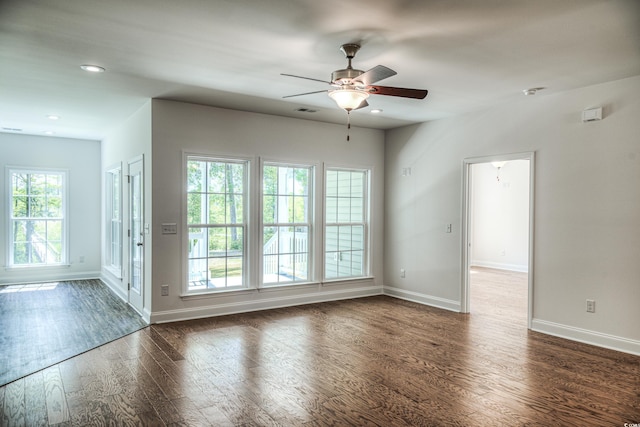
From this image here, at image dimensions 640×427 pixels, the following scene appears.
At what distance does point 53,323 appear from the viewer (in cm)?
504

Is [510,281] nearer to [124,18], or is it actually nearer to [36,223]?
[124,18]

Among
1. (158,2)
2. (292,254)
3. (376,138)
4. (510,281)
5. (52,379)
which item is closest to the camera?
(158,2)

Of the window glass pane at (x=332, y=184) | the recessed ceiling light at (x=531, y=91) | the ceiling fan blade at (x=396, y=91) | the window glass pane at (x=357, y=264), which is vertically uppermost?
the recessed ceiling light at (x=531, y=91)

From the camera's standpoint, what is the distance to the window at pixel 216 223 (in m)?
5.42

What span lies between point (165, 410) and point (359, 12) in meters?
2.90

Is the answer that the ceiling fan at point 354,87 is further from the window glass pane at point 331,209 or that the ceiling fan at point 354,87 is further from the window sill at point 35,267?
the window sill at point 35,267

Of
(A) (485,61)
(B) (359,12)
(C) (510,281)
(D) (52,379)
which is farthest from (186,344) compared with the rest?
(C) (510,281)

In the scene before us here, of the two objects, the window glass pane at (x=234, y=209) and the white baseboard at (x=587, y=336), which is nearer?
the white baseboard at (x=587, y=336)

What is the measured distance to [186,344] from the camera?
435 cm

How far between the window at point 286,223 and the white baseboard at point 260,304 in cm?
26

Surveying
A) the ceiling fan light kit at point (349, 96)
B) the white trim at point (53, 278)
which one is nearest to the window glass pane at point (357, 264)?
the ceiling fan light kit at point (349, 96)

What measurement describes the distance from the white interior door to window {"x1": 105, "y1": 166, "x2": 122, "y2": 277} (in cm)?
70

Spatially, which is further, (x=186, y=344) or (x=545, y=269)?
(x=545, y=269)

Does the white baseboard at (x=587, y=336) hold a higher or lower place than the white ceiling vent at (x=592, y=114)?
lower
